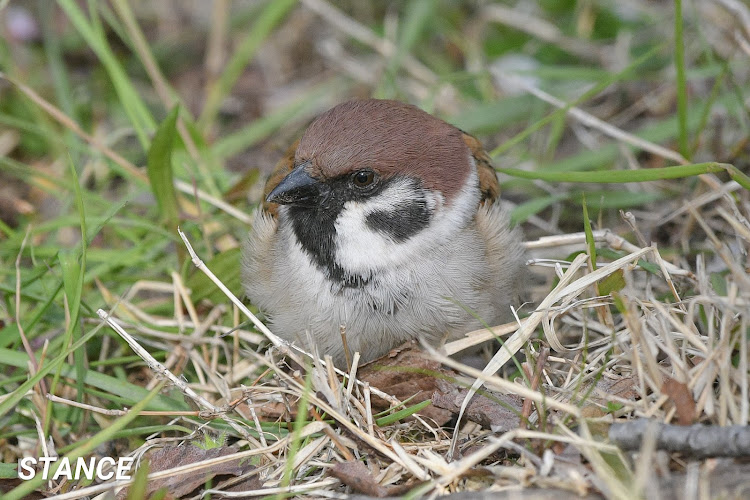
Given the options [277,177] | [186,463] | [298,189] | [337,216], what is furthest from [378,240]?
[186,463]

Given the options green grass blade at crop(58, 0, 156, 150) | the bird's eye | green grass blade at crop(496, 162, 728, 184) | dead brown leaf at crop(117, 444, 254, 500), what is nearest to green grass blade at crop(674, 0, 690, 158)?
green grass blade at crop(496, 162, 728, 184)

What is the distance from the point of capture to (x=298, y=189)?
303 cm

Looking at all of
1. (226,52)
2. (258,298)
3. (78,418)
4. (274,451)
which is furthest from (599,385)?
(226,52)

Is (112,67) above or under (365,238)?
above

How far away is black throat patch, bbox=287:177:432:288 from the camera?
10.0 ft

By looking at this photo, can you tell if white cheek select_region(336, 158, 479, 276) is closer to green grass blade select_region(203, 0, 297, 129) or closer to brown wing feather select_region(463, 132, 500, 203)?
brown wing feather select_region(463, 132, 500, 203)

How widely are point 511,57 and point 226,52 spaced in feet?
6.28

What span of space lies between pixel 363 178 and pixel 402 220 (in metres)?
0.21

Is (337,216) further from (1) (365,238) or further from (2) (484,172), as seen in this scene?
(2) (484,172)

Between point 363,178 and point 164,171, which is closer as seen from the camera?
point 363,178

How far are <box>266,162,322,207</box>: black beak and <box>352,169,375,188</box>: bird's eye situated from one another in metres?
0.13

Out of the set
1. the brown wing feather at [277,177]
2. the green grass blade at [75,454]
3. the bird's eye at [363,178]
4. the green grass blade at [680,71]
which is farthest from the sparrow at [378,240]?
the green grass blade at [680,71]

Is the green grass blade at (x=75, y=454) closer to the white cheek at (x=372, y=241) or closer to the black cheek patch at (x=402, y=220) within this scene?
the white cheek at (x=372, y=241)

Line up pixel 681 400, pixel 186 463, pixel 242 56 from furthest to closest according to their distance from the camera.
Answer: pixel 242 56 < pixel 186 463 < pixel 681 400
